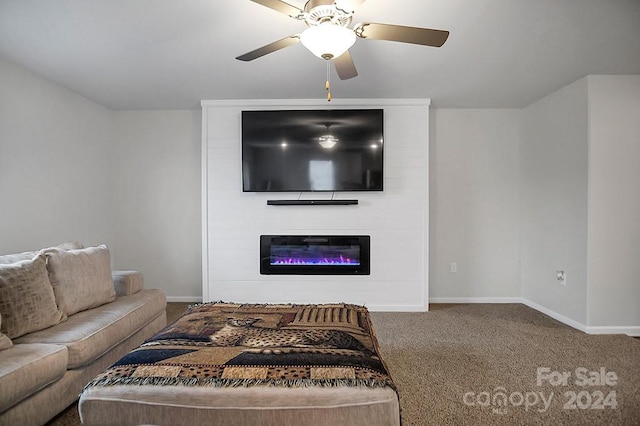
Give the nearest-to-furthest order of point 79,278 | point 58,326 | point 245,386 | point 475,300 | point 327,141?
point 245,386, point 58,326, point 79,278, point 327,141, point 475,300

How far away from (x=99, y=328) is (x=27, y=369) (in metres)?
0.51

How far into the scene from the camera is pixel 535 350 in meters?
2.86

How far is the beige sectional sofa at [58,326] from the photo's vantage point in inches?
66.0

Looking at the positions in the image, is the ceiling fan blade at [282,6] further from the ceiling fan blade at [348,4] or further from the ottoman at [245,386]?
the ottoman at [245,386]

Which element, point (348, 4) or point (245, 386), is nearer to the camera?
point (245, 386)

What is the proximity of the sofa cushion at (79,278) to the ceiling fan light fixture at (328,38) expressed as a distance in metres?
2.25

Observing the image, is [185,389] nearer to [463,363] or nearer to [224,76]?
[463,363]

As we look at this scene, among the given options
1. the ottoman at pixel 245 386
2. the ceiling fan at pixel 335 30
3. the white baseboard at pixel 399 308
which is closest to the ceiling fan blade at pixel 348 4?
the ceiling fan at pixel 335 30

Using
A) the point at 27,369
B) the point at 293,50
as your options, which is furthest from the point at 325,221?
the point at 27,369

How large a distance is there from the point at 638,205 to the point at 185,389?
4.20 m

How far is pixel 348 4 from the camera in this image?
160 centimetres

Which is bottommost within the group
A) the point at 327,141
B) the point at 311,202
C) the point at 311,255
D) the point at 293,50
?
the point at 311,255

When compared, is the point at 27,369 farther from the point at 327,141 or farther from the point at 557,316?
the point at 557,316

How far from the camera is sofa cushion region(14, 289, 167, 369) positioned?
1.96 metres
